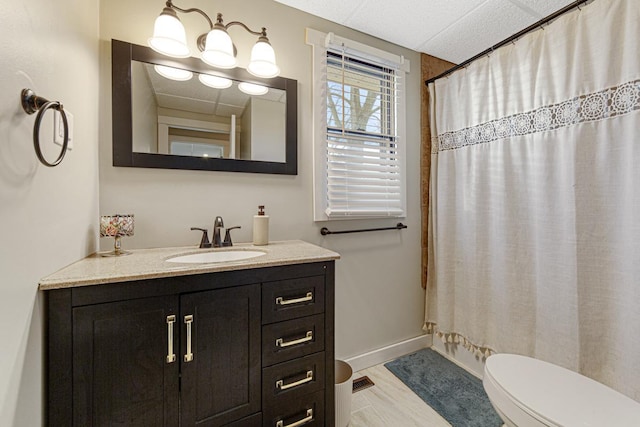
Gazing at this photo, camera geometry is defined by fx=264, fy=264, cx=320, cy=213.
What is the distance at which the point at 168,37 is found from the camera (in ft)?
3.93

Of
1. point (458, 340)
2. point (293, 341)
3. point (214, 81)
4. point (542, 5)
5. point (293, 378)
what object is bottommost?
point (458, 340)

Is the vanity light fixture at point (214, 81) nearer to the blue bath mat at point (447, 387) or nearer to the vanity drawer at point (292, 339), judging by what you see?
the vanity drawer at point (292, 339)

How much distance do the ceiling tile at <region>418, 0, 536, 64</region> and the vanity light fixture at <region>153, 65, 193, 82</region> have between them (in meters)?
1.71

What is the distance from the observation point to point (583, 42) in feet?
4.17

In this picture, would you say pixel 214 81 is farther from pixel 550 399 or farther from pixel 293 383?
pixel 550 399

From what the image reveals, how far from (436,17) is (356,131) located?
2.79 ft

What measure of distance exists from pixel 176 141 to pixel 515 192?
1.95 metres

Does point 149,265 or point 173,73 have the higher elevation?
point 173,73

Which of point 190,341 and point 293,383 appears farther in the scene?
point 293,383

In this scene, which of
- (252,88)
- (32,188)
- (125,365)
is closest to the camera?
(32,188)

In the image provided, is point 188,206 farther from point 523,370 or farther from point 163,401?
point 523,370

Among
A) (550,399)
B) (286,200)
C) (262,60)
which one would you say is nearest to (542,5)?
(262,60)

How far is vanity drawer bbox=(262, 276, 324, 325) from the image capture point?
3.57ft

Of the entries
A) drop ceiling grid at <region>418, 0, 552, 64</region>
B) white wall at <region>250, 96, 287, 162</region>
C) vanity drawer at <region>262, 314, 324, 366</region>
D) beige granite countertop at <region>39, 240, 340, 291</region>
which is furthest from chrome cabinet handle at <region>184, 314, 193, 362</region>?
drop ceiling grid at <region>418, 0, 552, 64</region>
